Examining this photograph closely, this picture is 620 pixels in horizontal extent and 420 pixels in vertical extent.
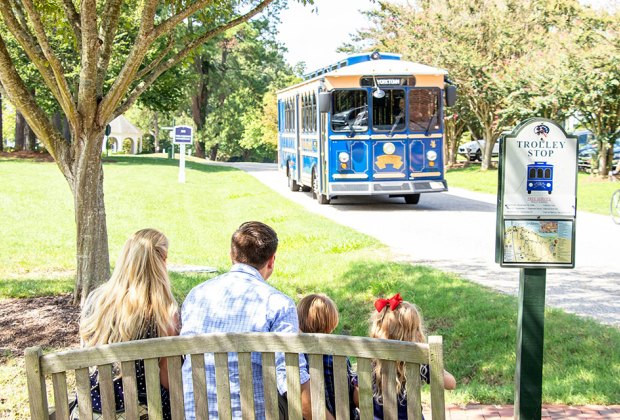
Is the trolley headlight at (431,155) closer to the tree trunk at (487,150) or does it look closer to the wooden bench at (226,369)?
the tree trunk at (487,150)

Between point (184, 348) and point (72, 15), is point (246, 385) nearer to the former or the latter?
point (184, 348)

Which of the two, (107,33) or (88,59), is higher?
(107,33)

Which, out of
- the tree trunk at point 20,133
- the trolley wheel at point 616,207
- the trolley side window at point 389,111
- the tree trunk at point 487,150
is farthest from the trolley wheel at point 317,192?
the tree trunk at point 20,133

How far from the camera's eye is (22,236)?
14406mm

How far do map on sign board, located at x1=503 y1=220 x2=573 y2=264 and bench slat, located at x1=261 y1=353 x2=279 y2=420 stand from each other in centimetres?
188

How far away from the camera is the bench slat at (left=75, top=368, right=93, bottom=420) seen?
3305mm

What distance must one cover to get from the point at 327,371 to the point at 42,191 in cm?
2190

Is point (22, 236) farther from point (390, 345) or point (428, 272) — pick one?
point (390, 345)

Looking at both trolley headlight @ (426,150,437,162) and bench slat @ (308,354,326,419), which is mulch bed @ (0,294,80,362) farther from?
trolley headlight @ (426,150,437,162)

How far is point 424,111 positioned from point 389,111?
83cm

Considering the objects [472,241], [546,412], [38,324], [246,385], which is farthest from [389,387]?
[472,241]

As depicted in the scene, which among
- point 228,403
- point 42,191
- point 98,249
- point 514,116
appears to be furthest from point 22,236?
point 514,116

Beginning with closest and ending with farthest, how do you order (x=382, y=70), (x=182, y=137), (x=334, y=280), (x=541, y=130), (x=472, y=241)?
(x=541, y=130) < (x=334, y=280) < (x=472, y=241) < (x=382, y=70) < (x=182, y=137)

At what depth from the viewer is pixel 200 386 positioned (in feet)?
11.0
